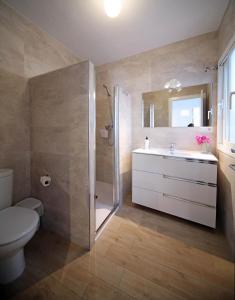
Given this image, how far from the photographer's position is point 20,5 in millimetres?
1373

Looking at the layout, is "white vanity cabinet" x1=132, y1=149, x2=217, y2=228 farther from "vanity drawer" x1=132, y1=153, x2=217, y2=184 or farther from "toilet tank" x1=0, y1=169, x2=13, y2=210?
"toilet tank" x1=0, y1=169, x2=13, y2=210

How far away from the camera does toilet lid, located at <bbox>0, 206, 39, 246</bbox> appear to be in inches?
35.1

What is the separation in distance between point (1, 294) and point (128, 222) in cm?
120

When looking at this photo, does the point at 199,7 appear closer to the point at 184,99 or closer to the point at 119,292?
the point at 184,99

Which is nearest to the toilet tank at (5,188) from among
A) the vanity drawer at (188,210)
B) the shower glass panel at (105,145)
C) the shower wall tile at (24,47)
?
the shower wall tile at (24,47)

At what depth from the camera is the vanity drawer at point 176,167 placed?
1402mm

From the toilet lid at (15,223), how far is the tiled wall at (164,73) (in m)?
1.50

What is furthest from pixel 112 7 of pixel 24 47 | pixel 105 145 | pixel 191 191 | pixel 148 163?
pixel 191 191

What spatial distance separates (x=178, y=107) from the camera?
6.46ft

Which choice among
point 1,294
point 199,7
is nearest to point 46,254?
point 1,294

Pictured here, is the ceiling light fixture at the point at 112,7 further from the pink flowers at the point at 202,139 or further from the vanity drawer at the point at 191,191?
the vanity drawer at the point at 191,191

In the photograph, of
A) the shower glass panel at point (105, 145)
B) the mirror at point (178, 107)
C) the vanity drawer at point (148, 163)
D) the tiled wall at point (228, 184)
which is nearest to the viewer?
the tiled wall at point (228, 184)

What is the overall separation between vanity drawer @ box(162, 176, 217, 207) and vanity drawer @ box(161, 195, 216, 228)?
6 centimetres

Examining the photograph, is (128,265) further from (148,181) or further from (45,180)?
(45,180)
